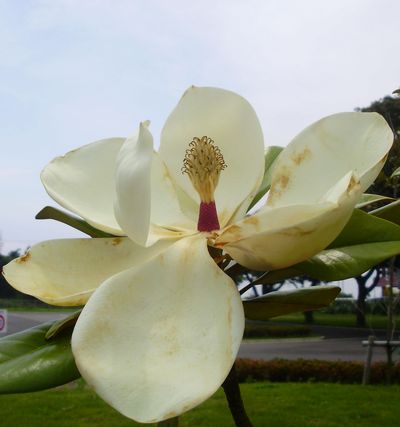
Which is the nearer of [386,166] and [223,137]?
[223,137]

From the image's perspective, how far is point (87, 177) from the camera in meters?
0.53

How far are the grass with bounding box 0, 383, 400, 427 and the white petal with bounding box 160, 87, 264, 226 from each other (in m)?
3.45

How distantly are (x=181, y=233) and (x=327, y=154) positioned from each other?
0.14 meters

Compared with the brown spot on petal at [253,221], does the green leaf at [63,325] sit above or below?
below

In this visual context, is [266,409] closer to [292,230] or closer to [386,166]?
[386,166]

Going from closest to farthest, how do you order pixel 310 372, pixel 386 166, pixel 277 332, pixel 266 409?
pixel 386 166 → pixel 266 409 → pixel 310 372 → pixel 277 332

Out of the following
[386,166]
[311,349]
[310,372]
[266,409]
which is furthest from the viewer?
[311,349]

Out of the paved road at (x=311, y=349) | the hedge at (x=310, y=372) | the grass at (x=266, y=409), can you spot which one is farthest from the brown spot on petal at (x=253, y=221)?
the paved road at (x=311, y=349)

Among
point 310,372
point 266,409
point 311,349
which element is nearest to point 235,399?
point 266,409

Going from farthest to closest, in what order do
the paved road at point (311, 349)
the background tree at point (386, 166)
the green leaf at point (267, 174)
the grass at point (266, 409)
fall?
the paved road at point (311, 349), the grass at point (266, 409), the background tree at point (386, 166), the green leaf at point (267, 174)

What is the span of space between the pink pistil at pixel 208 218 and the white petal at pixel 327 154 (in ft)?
0.16

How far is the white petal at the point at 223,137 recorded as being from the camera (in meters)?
0.53

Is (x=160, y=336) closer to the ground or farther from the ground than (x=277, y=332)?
farther from the ground

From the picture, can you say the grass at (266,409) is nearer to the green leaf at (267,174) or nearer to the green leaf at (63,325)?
the green leaf at (267,174)
